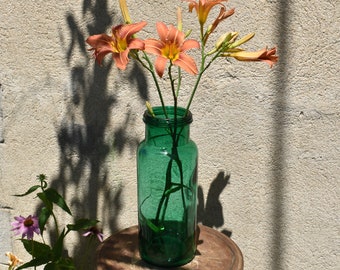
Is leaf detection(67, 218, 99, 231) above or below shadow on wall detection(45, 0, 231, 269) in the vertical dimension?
below

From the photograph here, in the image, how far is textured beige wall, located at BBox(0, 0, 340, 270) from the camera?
1630 millimetres

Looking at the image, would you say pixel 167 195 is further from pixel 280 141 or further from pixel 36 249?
pixel 36 249

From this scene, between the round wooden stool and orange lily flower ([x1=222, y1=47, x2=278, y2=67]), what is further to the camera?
the round wooden stool

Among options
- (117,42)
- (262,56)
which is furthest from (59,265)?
(262,56)

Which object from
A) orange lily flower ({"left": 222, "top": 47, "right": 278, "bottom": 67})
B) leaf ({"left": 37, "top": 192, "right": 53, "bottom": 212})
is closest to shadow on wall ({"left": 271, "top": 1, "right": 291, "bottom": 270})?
orange lily flower ({"left": 222, "top": 47, "right": 278, "bottom": 67})

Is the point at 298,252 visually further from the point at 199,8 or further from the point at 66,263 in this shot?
the point at 199,8

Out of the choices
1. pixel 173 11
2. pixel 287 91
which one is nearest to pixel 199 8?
pixel 173 11

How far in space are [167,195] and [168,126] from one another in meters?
0.20

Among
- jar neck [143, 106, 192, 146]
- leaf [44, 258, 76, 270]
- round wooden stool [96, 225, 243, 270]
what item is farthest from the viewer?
leaf [44, 258, 76, 270]

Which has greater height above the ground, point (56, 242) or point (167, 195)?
point (167, 195)

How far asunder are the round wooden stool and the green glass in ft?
0.12

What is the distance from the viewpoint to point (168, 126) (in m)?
1.45

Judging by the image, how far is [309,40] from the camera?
1598mm

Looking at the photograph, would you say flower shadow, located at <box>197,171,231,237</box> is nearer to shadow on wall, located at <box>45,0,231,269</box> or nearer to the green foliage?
shadow on wall, located at <box>45,0,231,269</box>
